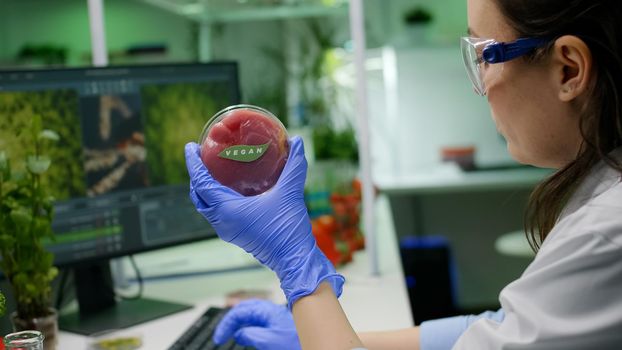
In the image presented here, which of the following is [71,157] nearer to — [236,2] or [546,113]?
[546,113]

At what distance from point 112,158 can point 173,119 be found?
0.20 metres

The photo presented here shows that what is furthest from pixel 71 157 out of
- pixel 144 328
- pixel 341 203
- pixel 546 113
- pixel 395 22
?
pixel 395 22

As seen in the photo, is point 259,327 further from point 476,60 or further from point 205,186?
point 476,60

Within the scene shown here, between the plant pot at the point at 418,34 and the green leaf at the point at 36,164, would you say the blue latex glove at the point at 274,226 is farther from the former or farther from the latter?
the plant pot at the point at 418,34

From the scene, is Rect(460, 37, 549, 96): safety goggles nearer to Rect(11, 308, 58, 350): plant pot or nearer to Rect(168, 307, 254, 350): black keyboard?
Rect(168, 307, 254, 350): black keyboard

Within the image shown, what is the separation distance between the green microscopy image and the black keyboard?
15.7 inches

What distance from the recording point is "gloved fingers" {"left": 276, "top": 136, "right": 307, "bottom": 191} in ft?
3.61

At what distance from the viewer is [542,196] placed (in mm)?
1094

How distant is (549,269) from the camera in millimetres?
877

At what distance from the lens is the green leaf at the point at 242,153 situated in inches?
42.6

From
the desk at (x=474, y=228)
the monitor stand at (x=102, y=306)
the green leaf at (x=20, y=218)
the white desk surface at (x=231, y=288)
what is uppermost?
the green leaf at (x=20, y=218)

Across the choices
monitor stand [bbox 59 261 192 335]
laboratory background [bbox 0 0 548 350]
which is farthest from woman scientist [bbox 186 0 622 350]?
monitor stand [bbox 59 261 192 335]

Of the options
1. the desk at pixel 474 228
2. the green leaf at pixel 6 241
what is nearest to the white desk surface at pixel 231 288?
the green leaf at pixel 6 241

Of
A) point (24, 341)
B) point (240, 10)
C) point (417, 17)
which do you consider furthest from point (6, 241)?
point (417, 17)
